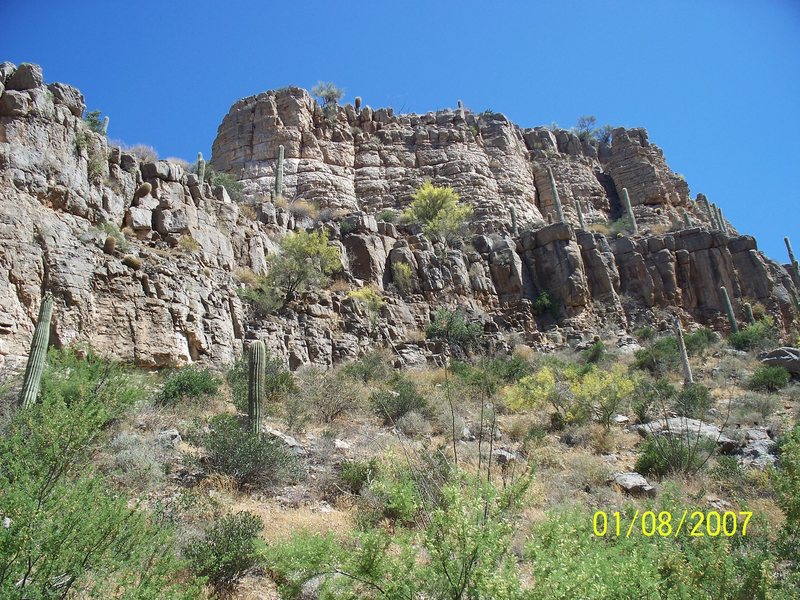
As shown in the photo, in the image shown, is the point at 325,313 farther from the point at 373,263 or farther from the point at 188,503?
the point at 188,503

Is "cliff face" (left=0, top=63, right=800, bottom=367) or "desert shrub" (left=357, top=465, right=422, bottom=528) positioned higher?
"cliff face" (left=0, top=63, right=800, bottom=367)

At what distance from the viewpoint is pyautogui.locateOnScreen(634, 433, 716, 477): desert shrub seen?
8.99 m

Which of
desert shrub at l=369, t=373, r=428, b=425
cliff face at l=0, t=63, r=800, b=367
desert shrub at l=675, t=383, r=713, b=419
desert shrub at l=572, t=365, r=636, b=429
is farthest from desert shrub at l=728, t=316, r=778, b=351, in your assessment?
desert shrub at l=369, t=373, r=428, b=425

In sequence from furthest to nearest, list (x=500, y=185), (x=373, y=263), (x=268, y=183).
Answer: (x=500, y=185) < (x=268, y=183) < (x=373, y=263)

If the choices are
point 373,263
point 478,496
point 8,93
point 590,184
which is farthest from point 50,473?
point 590,184

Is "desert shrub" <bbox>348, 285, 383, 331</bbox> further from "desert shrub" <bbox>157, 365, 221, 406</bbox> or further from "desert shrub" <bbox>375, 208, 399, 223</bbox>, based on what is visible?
"desert shrub" <bbox>375, 208, 399, 223</bbox>

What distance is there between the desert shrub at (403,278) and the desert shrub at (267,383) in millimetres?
9019

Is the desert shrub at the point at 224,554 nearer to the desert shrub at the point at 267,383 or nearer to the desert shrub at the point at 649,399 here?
the desert shrub at the point at 267,383

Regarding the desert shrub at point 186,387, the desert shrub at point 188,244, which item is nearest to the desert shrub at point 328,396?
the desert shrub at point 186,387

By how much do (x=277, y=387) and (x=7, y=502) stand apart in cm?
961

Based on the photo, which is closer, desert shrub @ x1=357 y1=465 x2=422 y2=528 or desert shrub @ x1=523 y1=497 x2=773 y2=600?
desert shrub @ x1=523 y1=497 x2=773 y2=600

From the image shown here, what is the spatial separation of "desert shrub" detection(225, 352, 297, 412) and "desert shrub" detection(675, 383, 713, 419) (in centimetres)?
940

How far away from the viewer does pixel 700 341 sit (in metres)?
21.4

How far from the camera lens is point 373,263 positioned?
73.8ft
